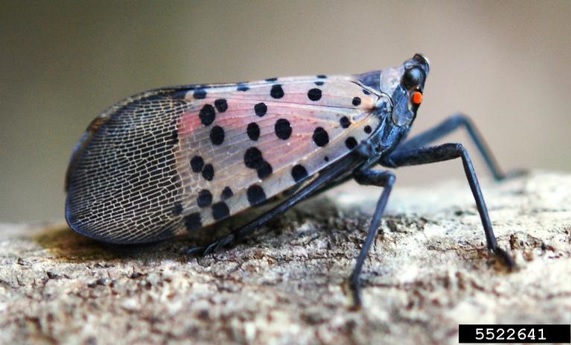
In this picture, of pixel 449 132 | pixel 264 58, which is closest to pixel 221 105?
pixel 449 132

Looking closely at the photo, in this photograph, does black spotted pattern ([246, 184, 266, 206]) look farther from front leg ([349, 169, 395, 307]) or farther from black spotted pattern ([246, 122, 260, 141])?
front leg ([349, 169, 395, 307])

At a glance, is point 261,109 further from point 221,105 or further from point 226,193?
point 226,193

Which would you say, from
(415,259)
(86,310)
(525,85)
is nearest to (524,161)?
(525,85)

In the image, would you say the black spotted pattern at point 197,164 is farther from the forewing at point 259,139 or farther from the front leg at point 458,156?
the front leg at point 458,156

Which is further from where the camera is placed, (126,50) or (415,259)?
(126,50)

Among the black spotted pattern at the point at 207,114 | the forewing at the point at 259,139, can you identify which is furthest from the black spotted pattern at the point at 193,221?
the black spotted pattern at the point at 207,114

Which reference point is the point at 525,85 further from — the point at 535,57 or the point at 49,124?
the point at 49,124
